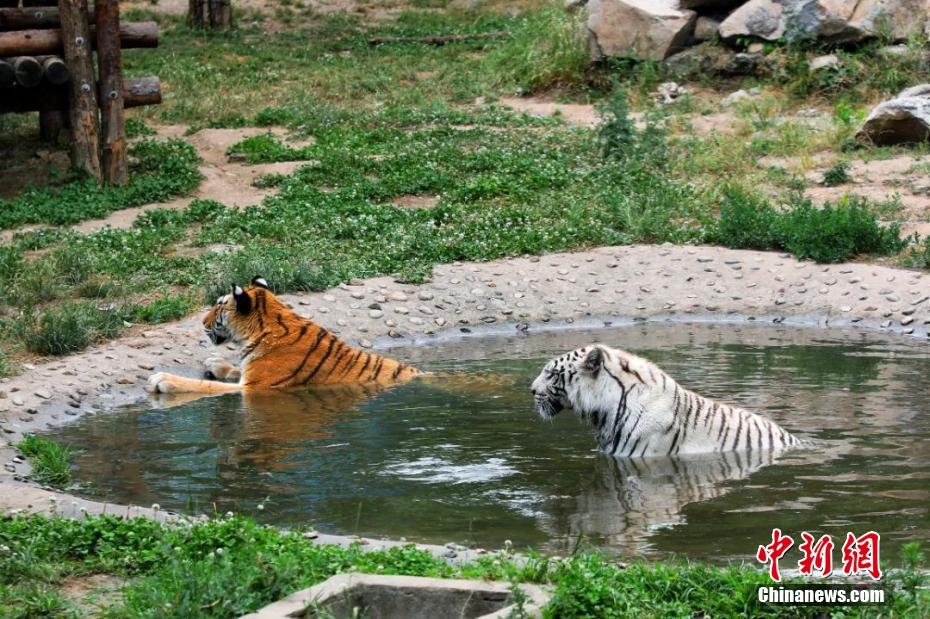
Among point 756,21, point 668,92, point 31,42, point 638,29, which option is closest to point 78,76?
point 31,42

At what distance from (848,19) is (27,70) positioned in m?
10.8

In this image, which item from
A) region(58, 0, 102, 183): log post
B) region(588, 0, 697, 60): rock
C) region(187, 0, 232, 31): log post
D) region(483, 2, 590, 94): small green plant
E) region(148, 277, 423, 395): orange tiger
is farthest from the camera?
region(187, 0, 232, 31): log post

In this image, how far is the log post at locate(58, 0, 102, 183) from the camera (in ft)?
50.5

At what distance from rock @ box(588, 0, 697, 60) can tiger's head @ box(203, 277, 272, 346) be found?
10310 millimetres

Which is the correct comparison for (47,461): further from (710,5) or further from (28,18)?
(710,5)

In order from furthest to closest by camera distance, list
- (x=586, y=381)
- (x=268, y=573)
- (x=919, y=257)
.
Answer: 1. (x=919, y=257)
2. (x=586, y=381)
3. (x=268, y=573)

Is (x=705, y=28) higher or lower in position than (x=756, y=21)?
lower

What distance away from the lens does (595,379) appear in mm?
7977

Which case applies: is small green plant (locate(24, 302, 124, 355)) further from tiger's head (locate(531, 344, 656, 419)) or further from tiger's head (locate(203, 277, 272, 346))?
tiger's head (locate(531, 344, 656, 419))

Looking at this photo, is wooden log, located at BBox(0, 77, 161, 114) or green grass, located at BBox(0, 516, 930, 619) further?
wooden log, located at BBox(0, 77, 161, 114)

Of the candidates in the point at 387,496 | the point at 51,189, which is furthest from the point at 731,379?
the point at 51,189

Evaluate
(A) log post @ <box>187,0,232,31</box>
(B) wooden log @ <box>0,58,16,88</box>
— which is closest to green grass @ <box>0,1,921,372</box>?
(B) wooden log @ <box>0,58,16,88</box>

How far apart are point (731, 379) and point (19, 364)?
17.6 ft

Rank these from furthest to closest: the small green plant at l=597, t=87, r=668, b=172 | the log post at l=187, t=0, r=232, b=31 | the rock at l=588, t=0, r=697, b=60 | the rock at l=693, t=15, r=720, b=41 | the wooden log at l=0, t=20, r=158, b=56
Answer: the log post at l=187, t=0, r=232, b=31, the rock at l=693, t=15, r=720, b=41, the rock at l=588, t=0, r=697, b=60, the small green plant at l=597, t=87, r=668, b=172, the wooden log at l=0, t=20, r=158, b=56
